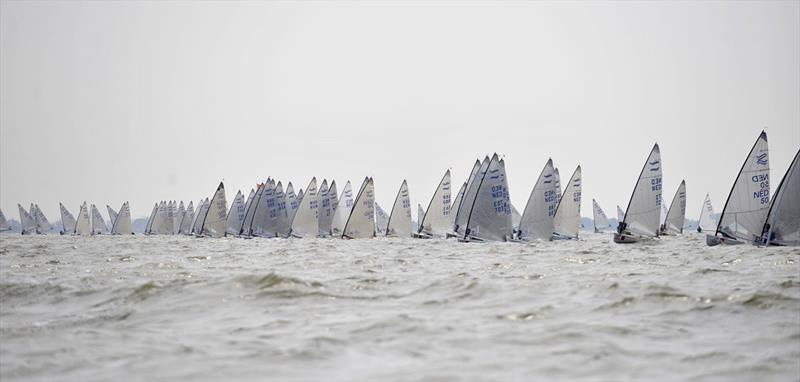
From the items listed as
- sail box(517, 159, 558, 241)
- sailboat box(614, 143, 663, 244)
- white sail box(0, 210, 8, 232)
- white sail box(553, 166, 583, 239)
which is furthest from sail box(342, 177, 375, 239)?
white sail box(0, 210, 8, 232)

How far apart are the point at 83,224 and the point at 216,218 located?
56.2m

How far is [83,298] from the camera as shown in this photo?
15.6m

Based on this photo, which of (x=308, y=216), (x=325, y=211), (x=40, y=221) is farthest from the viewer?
(x=40, y=221)

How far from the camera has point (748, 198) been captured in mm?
40875

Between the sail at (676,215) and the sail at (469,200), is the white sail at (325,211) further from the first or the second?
the sail at (676,215)

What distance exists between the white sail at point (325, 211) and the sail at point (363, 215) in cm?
955

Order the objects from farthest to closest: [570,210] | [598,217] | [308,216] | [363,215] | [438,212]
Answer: [598,217], [308,216], [363,215], [438,212], [570,210]

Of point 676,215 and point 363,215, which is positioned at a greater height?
point 676,215

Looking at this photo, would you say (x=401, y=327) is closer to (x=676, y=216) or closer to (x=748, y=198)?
(x=748, y=198)

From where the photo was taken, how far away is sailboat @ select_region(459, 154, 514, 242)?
50344 mm

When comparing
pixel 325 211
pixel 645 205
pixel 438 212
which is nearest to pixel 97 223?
pixel 325 211

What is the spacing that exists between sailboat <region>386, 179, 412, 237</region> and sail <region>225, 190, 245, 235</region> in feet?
72.5

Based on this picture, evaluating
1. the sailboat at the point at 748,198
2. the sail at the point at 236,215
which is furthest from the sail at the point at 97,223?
the sailboat at the point at 748,198

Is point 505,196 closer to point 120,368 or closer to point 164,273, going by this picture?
point 164,273
